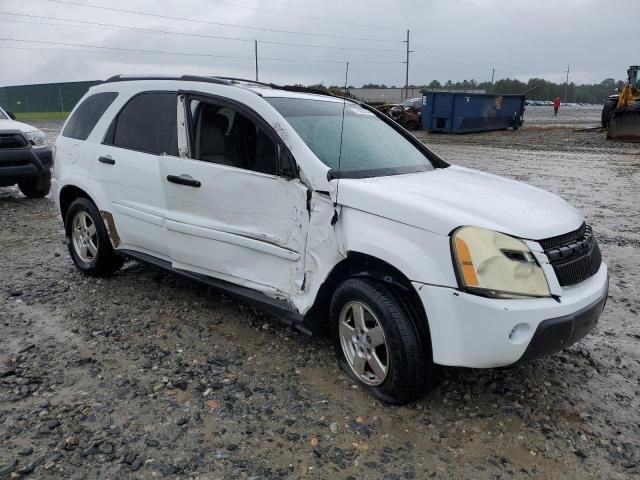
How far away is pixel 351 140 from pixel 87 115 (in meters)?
2.69

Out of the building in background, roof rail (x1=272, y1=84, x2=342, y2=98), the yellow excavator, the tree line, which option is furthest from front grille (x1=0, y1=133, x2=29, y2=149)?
the tree line

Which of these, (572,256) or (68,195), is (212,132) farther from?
(572,256)

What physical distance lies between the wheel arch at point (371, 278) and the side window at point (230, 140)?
78cm

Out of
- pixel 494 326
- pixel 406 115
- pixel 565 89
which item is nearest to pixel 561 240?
pixel 494 326

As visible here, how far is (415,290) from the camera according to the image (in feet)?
9.21

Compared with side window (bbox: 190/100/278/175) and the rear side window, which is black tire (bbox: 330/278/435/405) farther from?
the rear side window

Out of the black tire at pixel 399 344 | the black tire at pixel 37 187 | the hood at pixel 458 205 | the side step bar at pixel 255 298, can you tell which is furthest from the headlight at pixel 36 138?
the black tire at pixel 399 344

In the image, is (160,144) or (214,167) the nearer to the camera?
(214,167)

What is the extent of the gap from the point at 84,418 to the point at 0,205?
7.36 meters

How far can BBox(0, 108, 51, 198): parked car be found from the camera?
8.44m

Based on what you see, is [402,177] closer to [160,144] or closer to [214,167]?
[214,167]

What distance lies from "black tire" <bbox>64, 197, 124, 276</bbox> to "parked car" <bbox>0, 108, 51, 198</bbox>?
164 inches

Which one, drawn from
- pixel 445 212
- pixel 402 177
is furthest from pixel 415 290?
pixel 402 177

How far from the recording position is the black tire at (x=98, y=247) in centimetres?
480
